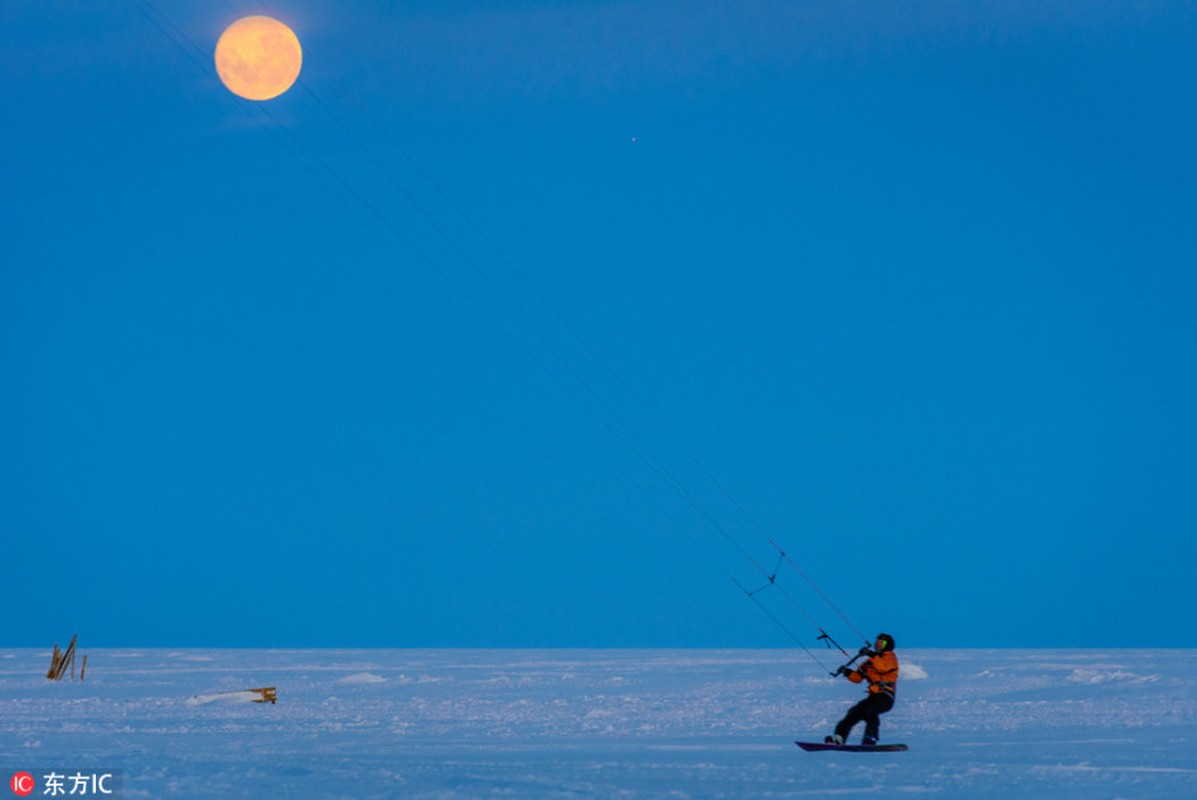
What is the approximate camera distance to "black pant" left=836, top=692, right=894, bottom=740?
14.4 m

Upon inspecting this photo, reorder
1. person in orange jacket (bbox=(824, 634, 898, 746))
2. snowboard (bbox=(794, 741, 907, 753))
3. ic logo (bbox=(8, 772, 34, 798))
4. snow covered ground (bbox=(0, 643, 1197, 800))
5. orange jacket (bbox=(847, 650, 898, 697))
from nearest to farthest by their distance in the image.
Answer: ic logo (bbox=(8, 772, 34, 798))
snow covered ground (bbox=(0, 643, 1197, 800))
snowboard (bbox=(794, 741, 907, 753))
person in orange jacket (bbox=(824, 634, 898, 746))
orange jacket (bbox=(847, 650, 898, 697))

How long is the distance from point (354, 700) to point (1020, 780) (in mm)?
14638

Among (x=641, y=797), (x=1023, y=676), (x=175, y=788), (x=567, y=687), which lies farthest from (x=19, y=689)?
(x=1023, y=676)

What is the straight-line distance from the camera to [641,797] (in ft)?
34.7

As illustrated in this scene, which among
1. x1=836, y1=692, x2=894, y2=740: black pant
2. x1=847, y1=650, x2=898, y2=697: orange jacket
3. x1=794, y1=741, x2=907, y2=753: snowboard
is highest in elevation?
x1=847, y1=650, x2=898, y2=697: orange jacket

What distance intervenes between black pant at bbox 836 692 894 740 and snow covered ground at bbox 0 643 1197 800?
566mm

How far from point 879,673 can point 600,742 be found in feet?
11.8

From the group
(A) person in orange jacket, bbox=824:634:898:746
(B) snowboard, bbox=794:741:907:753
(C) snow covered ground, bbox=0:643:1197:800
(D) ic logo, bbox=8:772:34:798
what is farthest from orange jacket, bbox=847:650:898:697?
(D) ic logo, bbox=8:772:34:798

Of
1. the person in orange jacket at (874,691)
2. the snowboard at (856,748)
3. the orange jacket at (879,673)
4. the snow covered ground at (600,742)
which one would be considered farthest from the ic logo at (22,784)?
the orange jacket at (879,673)

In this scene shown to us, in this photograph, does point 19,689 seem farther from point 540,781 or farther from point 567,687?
point 540,781

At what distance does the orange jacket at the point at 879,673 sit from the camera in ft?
48.0

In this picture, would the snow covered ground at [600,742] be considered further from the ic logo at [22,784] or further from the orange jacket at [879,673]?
the orange jacket at [879,673]

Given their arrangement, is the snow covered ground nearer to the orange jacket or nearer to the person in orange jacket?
the person in orange jacket

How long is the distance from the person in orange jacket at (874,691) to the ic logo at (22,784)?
8.60 metres
